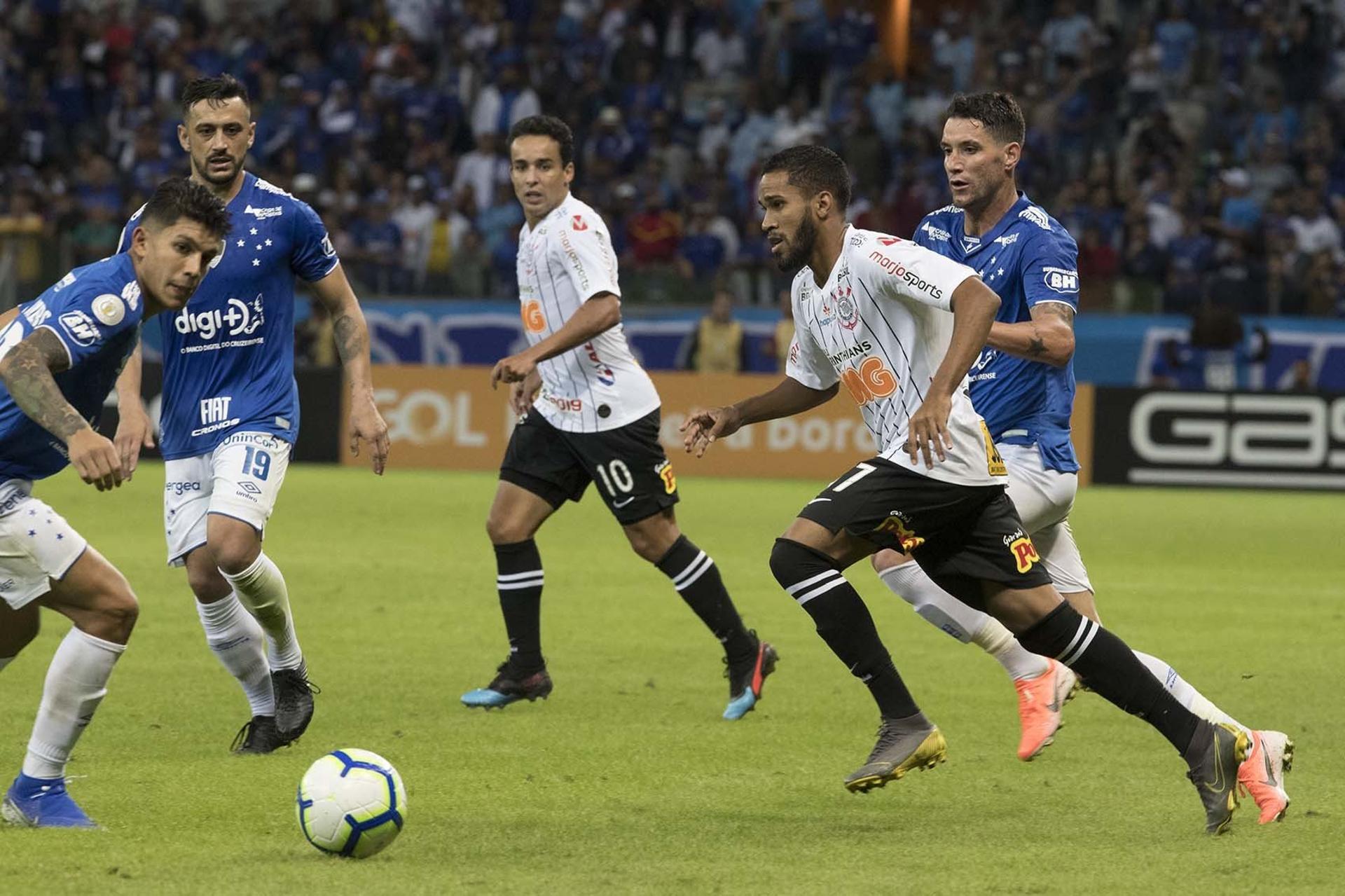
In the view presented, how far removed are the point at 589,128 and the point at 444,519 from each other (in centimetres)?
1104

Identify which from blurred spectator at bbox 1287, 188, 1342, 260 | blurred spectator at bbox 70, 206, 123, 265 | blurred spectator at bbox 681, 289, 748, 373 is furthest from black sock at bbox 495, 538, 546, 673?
blurred spectator at bbox 1287, 188, 1342, 260

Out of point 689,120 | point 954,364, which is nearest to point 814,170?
point 954,364

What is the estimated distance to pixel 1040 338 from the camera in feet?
19.4

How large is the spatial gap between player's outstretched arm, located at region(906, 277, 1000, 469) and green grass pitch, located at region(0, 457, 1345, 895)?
1162 millimetres

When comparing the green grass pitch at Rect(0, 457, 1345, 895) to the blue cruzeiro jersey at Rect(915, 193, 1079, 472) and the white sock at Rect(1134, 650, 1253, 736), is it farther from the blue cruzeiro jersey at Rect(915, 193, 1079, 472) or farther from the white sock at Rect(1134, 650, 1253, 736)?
the blue cruzeiro jersey at Rect(915, 193, 1079, 472)

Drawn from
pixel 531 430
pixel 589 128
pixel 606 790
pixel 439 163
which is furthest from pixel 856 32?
pixel 606 790

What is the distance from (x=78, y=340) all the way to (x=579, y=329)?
2.83m

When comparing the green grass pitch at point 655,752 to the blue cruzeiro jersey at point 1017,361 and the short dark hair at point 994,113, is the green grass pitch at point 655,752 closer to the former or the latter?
the blue cruzeiro jersey at point 1017,361

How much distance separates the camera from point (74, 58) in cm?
2605

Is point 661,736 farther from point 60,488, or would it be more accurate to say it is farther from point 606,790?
point 60,488

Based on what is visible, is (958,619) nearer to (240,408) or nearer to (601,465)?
(601,465)

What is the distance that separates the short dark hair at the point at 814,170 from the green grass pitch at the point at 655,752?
1936mm

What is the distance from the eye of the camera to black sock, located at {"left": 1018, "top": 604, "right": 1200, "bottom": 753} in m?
5.46

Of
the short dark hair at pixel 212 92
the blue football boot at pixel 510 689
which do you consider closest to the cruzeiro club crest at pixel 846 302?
the short dark hair at pixel 212 92
